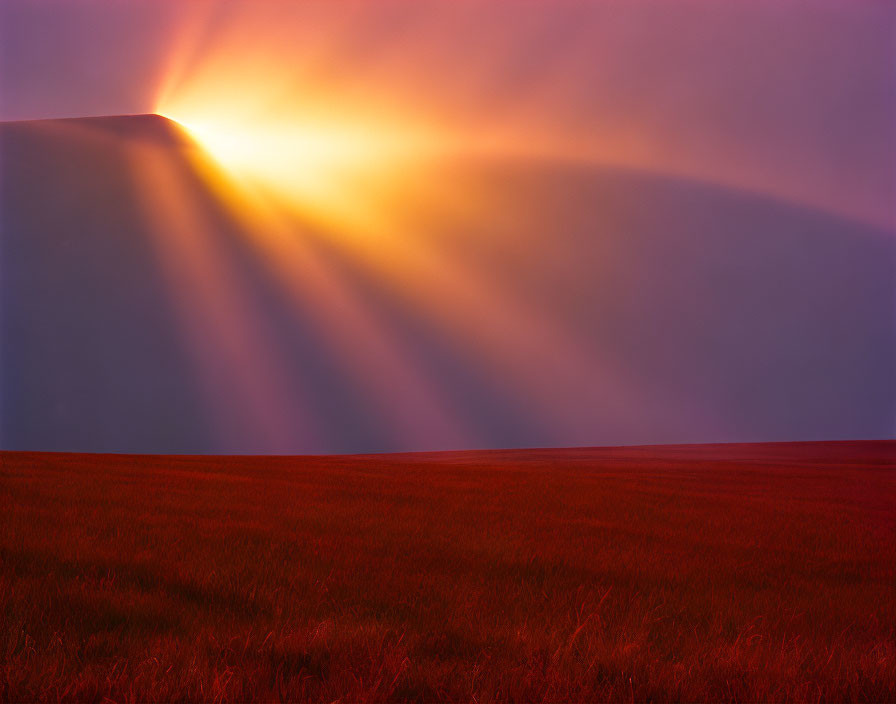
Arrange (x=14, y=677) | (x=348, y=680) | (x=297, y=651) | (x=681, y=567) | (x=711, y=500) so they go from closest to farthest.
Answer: (x=14, y=677) < (x=348, y=680) < (x=297, y=651) < (x=681, y=567) < (x=711, y=500)

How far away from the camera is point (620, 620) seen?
17.8 feet

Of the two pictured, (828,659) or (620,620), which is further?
(620,620)

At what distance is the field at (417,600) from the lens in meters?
3.60

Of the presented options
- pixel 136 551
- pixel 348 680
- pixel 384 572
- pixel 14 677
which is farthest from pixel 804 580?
pixel 14 677

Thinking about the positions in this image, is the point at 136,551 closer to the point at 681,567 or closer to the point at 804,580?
the point at 681,567

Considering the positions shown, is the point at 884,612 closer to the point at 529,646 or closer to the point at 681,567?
the point at 681,567

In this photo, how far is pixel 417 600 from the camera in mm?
5715

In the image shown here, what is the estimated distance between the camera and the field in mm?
3600

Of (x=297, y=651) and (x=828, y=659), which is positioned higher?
(x=297, y=651)

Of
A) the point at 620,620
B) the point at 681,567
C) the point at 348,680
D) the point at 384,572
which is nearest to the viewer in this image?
the point at 348,680

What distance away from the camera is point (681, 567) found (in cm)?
804

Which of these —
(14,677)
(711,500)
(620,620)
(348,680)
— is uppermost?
(14,677)

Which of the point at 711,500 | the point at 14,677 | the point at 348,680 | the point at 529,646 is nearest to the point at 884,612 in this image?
the point at 529,646

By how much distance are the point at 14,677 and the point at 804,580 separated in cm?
812
